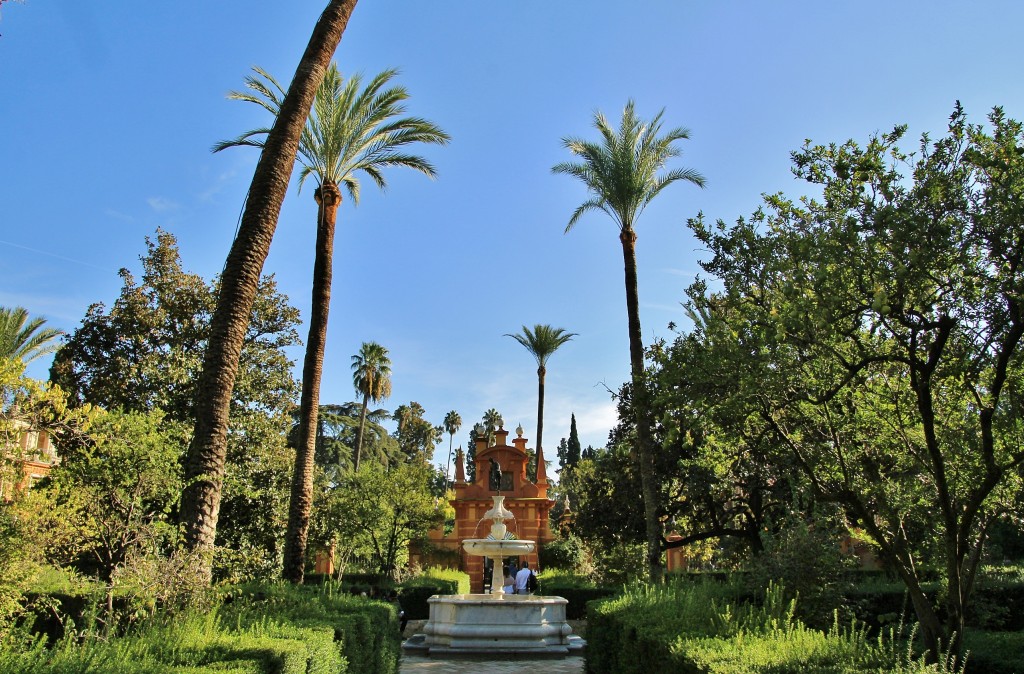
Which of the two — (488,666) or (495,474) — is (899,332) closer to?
(488,666)

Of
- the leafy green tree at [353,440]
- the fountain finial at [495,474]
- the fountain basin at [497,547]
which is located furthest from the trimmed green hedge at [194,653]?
the leafy green tree at [353,440]

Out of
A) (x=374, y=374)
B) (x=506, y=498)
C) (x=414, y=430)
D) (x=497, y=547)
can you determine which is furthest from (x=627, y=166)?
(x=414, y=430)

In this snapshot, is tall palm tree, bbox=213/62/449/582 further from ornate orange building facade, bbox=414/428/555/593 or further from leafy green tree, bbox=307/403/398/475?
leafy green tree, bbox=307/403/398/475

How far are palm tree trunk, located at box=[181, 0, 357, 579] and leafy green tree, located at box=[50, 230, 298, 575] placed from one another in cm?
1159

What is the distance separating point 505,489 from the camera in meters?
33.6

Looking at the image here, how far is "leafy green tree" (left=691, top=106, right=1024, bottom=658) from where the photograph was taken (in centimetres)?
563

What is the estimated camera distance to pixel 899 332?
6562mm

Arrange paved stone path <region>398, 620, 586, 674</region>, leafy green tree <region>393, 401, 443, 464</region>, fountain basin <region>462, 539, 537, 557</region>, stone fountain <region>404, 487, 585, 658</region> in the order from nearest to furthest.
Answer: paved stone path <region>398, 620, 586, 674</region>
stone fountain <region>404, 487, 585, 658</region>
fountain basin <region>462, 539, 537, 557</region>
leafy green tree <region>393, 401, 443, 464</region>

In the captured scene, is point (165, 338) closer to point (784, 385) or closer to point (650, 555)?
point (650, 555)

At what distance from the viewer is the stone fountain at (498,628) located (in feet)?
44.9

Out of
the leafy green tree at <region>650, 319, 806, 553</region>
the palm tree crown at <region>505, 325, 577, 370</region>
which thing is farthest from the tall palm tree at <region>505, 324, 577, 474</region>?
the leafy green tree at <region>650, 319, 806, 553</region>

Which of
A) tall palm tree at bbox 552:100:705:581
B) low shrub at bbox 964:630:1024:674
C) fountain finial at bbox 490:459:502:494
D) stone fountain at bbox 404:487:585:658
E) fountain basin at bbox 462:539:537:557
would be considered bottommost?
stone fountain at bbox 404:487:585:658

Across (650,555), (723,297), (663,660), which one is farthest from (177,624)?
(650,555)

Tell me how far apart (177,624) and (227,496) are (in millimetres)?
14451
